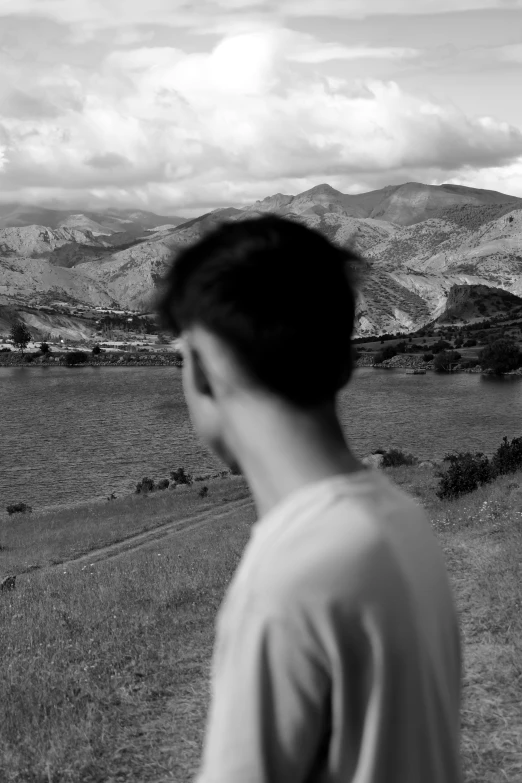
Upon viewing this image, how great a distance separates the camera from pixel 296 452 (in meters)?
1.98

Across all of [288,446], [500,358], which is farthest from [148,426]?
[288,446]

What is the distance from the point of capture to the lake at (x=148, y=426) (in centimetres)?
5928

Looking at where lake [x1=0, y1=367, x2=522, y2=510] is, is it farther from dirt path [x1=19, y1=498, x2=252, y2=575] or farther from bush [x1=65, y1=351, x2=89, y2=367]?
bush [x1=65, y1=351, x2=89, y2=367]

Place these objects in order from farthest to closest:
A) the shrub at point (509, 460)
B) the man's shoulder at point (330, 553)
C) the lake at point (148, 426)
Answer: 1. the lake at point (148, 426)
2. the shrub at point (509, 460)
3. the man's shoulder at point (330, 553)

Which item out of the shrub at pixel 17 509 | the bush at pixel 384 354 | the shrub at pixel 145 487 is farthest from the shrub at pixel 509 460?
the bush at pixel 384 354

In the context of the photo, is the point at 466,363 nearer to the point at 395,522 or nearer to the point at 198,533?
the point at 198,533

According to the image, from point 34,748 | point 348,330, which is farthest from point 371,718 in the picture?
point 34,748

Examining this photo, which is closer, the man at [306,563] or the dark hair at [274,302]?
the man at [306,563]

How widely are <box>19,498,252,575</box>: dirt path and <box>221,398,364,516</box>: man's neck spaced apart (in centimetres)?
2639

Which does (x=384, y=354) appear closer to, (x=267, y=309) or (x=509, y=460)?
(x=509, y=460)

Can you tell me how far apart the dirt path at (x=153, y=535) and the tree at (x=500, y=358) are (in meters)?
98.4

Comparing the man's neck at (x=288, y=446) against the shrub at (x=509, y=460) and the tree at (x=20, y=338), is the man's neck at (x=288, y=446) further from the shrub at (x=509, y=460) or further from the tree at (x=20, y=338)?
the tree at (x=20, y=338)

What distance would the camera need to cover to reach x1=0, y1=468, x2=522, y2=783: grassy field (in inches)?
289

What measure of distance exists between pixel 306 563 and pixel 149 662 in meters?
9.12
